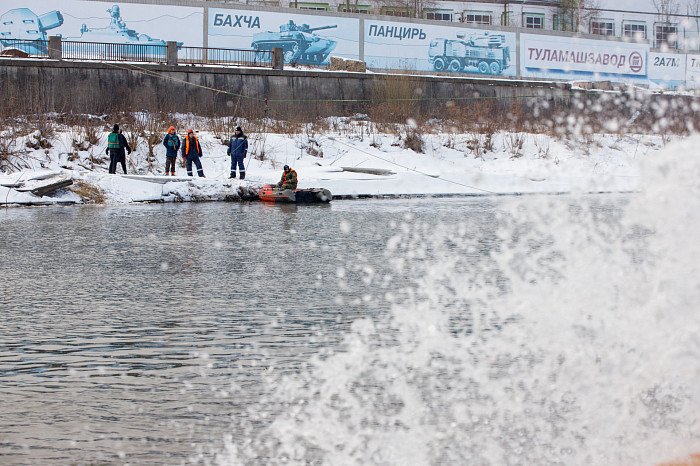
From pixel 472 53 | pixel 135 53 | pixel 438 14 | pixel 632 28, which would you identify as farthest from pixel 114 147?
pixel 632 28

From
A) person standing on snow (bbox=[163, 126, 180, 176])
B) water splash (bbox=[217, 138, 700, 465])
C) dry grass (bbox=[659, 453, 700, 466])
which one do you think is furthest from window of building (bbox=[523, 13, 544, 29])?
dry grass (bbox=[659, 453, 700, 466])

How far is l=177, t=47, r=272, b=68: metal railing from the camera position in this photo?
40.3 meters

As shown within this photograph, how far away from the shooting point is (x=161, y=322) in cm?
734

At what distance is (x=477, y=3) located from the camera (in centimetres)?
6166

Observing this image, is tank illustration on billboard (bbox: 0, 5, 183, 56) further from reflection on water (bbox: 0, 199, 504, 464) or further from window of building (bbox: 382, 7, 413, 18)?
reflection on water (bbox: 0, 199, 504, 464)

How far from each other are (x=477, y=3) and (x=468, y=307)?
2248 inches

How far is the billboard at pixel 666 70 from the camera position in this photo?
51.6m

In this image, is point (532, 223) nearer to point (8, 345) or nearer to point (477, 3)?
point (8, 345)

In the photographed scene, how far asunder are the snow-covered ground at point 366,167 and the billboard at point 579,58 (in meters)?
8.93

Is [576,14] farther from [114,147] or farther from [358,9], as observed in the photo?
[114,147]

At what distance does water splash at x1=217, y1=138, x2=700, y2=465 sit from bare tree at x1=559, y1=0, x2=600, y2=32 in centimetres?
5673

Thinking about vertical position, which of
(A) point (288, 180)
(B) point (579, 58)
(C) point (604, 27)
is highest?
(C) point (604, 27)

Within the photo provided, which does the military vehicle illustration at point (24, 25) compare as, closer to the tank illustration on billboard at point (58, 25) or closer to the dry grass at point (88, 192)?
the tank illustration on billboard at point (58, 25)

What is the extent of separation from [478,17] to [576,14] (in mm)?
7722
